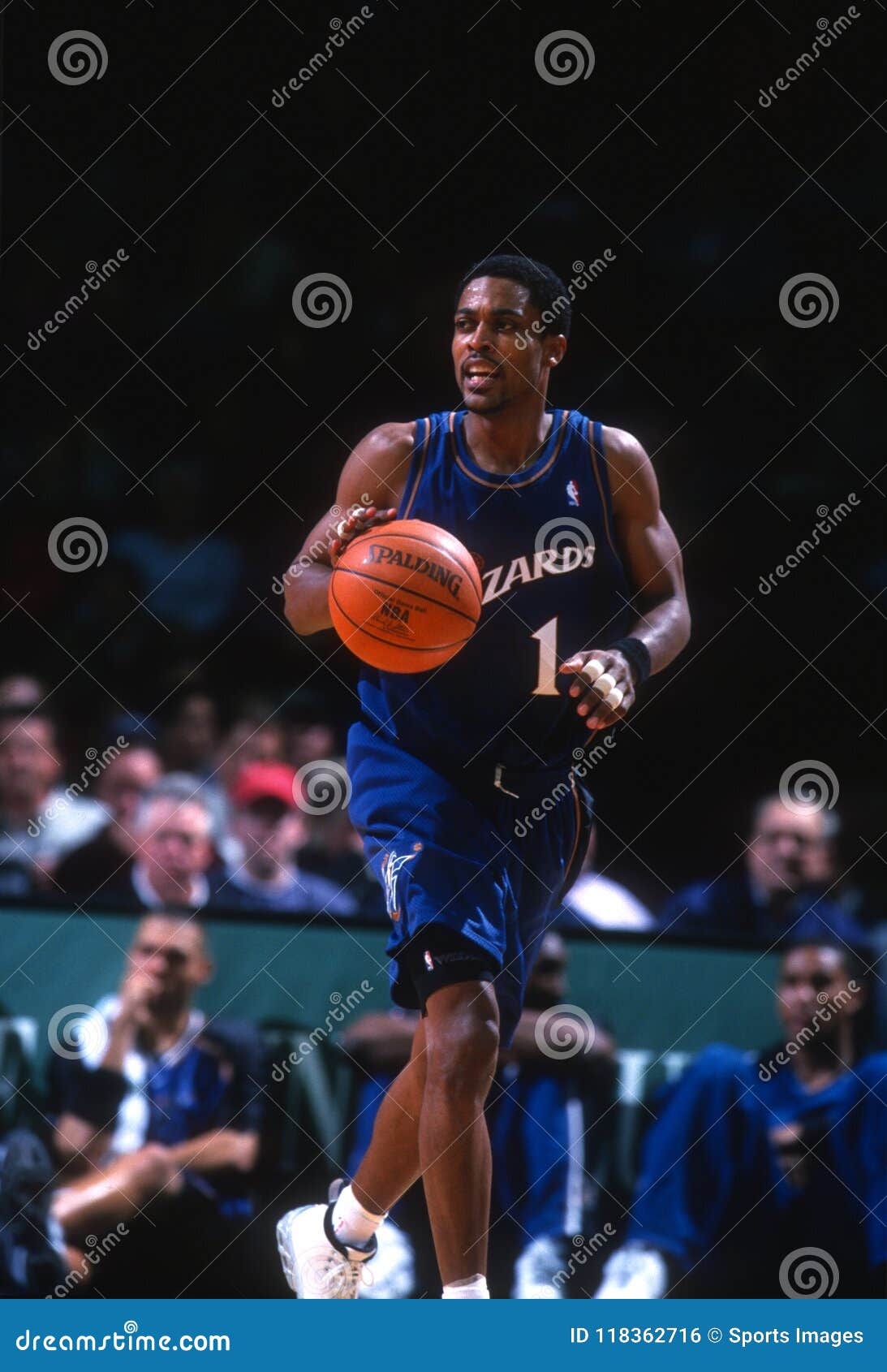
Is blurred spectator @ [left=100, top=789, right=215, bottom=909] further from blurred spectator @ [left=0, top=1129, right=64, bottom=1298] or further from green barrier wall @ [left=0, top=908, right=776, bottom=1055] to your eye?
A: blurred spectator @ [left=0, top=1129, right=64, bottom=1298]

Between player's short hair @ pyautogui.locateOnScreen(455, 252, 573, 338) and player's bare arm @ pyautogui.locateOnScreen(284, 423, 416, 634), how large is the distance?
1.31 feet

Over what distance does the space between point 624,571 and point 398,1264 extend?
2.11 metres

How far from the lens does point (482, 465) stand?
157 inches

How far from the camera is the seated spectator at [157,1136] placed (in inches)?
181

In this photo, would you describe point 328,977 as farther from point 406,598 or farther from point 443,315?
point 443,315

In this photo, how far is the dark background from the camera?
589 cm

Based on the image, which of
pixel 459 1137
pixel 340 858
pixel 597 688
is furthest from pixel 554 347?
pixel 340 858

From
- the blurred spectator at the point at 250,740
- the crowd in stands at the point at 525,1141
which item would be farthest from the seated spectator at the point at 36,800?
the blurred spectator at the point at 250,740

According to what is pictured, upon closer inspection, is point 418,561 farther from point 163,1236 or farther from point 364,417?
point 364,417

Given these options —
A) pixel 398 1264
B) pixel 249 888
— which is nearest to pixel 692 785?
pixel 249 888

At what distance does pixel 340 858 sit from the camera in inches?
211

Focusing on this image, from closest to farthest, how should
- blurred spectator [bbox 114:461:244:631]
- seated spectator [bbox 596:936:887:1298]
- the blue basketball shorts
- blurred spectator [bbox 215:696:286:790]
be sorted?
the blue basketball shorts < seated spectator [bbox 596:936:887:1298] < blurred spectator [bbox 215:696:286:790] < blurred spectator [bbox 114:461:244:631]

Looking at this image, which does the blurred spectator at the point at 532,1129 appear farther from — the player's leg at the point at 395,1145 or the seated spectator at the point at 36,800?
the seated spectator at the point at 36,800

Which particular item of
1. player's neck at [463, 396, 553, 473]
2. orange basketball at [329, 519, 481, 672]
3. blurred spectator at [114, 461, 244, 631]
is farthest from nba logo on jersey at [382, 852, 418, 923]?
blurred spectator at [114, 461, 244, 631]
